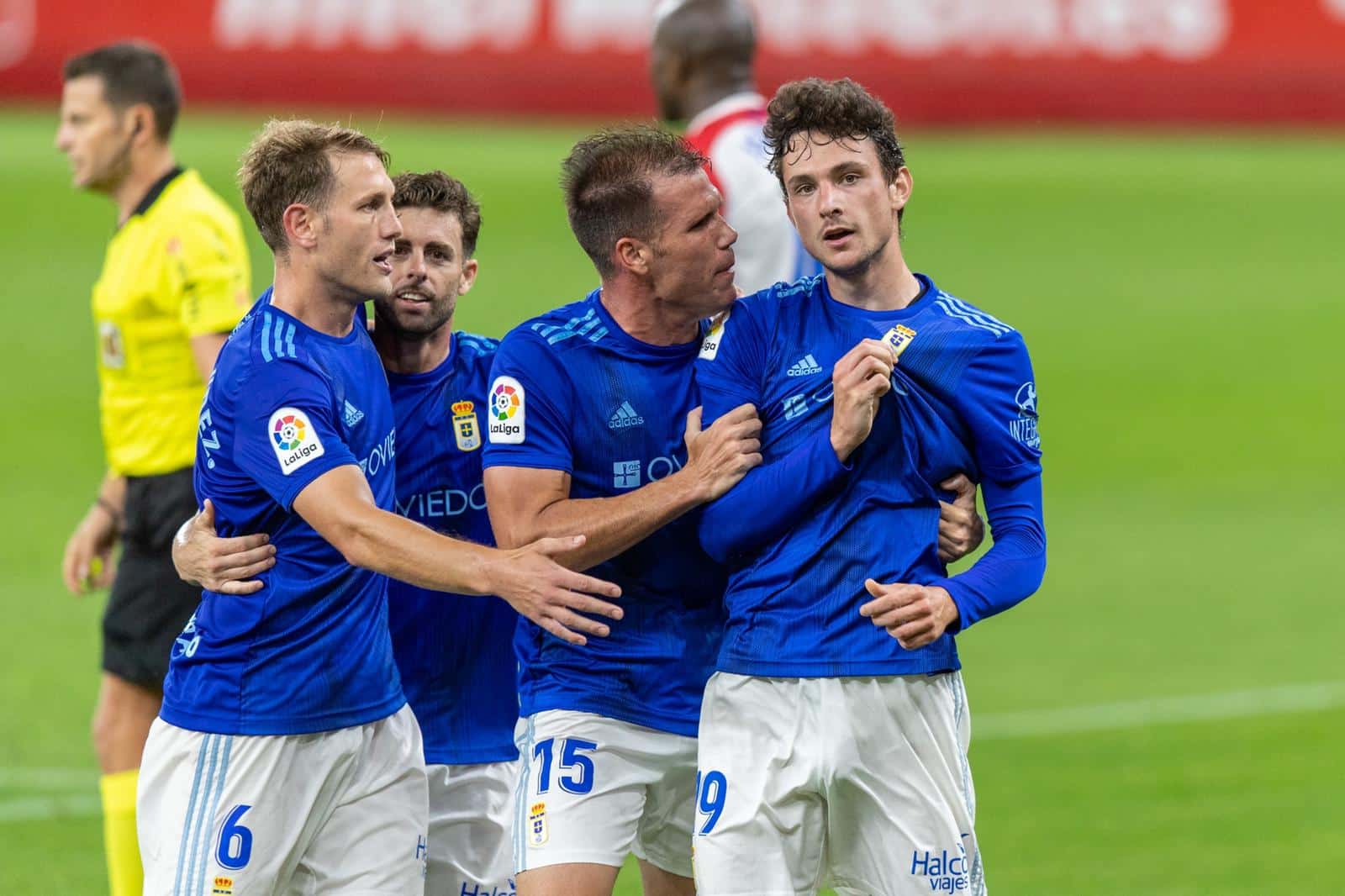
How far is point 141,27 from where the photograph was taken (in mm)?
29344

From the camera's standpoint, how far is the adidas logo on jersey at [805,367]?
4.75 meters

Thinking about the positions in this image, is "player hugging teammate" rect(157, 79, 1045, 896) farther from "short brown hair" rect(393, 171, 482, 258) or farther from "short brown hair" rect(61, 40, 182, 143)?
"short brown hair" rect(61, 40, 182, 143)

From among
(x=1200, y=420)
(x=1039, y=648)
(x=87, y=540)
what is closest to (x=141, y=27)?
(x=1200, y=420)

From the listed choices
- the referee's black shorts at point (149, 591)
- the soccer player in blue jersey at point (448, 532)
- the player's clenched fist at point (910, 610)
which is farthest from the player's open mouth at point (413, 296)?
the referee's black shorts at point (149, 591)

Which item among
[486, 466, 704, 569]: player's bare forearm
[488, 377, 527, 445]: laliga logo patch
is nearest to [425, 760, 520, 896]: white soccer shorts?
[486, 466, 704, 569]: player's bare forearm

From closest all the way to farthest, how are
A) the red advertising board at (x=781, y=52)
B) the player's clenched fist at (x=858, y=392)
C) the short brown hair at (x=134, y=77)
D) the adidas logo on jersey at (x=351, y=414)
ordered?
the player's clenched fist at (x=858, y=392)
the adidas logo on jersey at (x=351, y=414)
the short brown hair at (x=134, y=77)
the red advertising board at (x=781, y=52)

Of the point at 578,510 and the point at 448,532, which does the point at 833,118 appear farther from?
the point at 448,532

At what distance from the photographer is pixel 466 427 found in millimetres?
5398

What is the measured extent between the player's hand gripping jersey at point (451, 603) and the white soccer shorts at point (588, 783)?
38 centimetres

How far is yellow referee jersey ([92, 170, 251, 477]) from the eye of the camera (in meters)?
6.86

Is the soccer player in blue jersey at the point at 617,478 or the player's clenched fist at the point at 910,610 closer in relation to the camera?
the player's clenched fist at the point at 910,610

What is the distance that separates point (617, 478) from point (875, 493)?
27.4 inches

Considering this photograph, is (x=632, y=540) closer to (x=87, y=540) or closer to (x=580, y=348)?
(x=580, y=348)

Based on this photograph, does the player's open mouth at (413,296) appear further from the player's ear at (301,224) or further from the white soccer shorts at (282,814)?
the white soccer shorts at (282,814)
